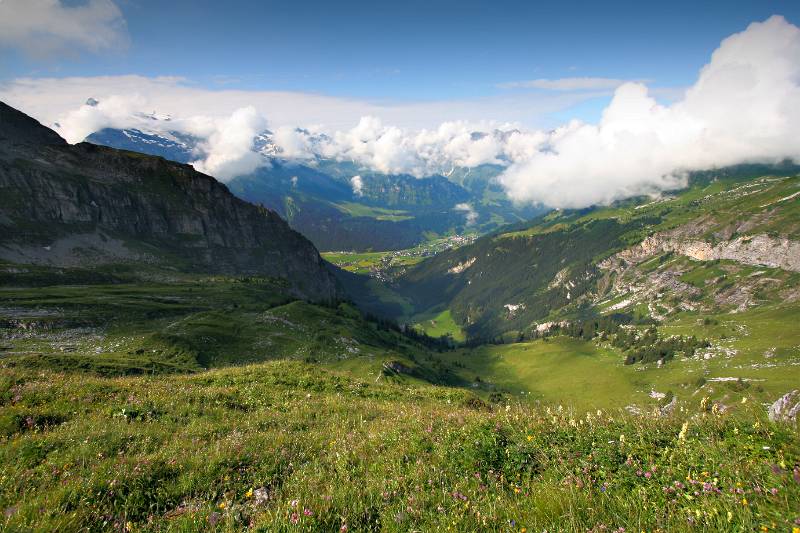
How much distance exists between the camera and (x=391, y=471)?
27.6 feet

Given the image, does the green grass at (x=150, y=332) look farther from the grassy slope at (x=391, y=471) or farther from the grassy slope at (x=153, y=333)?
the grassy slope at (x=391, y=471)

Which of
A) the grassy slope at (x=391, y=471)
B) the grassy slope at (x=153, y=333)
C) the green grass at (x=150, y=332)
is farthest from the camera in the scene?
the grassy slope at (x=153, y=333)

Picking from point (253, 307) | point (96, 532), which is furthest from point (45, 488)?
point (253, 307)

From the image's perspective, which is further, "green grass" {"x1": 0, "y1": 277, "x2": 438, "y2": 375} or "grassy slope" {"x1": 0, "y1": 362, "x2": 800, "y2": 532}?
"green grass" {"x1": 0, "y1": 277, "x2": 438, "y2": 375}

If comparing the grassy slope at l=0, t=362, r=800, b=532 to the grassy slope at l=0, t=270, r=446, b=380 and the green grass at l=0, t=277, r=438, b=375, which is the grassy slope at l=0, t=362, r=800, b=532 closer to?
the grassy slope at l=0, t=270, r=446, b=380

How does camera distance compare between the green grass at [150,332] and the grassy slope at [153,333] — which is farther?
the grassy slope at [153,333]

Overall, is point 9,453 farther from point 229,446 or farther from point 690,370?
point 690,370

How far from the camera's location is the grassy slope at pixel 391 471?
19.0 feet

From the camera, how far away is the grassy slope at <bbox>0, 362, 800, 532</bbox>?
19.0 ft

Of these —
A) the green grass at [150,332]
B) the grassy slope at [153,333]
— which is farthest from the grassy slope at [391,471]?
the green grass at [150,332]

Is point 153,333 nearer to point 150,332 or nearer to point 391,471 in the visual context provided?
point 150,332

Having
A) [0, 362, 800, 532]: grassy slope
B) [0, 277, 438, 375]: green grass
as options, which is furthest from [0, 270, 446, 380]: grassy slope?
[0, 362, 800, 532]: grassy slope

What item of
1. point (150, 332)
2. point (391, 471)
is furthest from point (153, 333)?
point (391, 471)

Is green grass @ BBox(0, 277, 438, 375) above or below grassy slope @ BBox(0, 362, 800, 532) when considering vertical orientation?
below
